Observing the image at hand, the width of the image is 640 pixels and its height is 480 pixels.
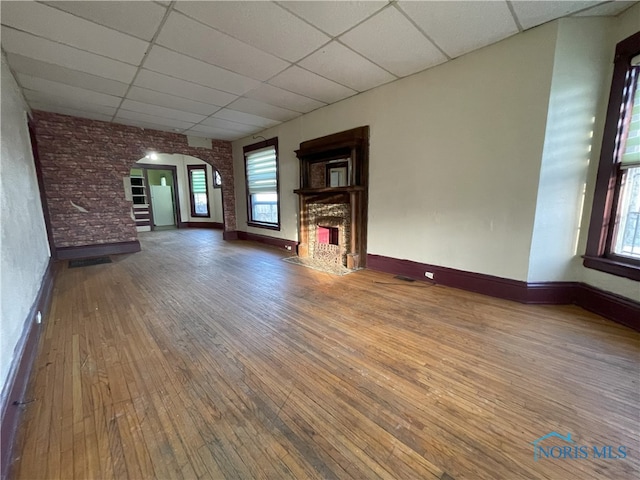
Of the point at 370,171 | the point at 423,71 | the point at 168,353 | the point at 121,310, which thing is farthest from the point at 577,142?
the point at 121,310

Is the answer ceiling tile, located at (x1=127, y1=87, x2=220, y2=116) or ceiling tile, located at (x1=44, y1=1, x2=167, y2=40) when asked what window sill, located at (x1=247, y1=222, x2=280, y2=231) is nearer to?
ceiling tile, located at (x1=127, y1=87, x2=220, y2=116)

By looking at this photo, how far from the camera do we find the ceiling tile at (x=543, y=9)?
2258 millimetres

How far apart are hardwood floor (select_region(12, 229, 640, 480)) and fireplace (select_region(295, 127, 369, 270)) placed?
1.63 meters

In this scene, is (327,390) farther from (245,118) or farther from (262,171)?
(262,171)

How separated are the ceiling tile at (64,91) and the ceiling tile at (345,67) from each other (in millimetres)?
3350

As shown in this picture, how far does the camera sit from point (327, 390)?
1699 millimetres

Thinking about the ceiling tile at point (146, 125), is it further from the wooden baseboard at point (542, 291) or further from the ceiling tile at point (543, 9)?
the ceiling tile at point (543, 9)

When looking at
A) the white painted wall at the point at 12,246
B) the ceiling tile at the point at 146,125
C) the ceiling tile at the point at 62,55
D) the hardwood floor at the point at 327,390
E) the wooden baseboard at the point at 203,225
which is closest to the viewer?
the hardwood floor at the point at 327,390

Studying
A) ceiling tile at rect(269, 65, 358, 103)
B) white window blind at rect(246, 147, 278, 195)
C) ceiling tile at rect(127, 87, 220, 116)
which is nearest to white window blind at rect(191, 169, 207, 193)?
white window blind at rect(246, 147, 278, 195)

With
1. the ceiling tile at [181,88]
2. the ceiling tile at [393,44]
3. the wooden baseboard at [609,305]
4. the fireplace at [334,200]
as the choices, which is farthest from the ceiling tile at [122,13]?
the wooden baseboard at [609,305]

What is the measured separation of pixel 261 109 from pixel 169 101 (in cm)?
151

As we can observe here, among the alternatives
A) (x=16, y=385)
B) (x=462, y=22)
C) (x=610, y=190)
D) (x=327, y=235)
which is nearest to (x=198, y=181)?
(x=327, y=235)

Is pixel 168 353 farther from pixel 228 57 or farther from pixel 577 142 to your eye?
pixel 577 142

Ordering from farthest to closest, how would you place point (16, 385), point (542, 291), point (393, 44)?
point (542, 291) → point (393, 44) → point (16, 385)
